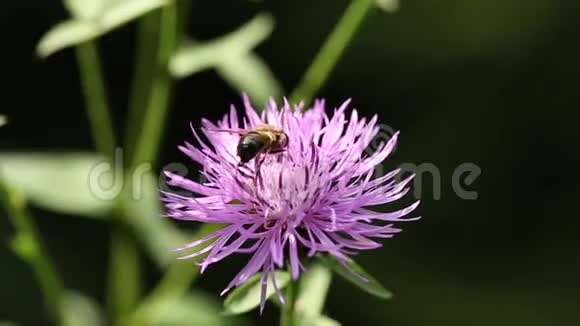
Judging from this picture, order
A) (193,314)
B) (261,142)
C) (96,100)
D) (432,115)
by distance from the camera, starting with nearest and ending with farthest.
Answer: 1. (261,142)
2. (96,100)
3. (193,314)
4. (432,115)

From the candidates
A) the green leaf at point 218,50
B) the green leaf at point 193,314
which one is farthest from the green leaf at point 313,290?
the green leaf at point 193,314

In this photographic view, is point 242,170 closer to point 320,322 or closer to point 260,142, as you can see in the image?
point 260,142

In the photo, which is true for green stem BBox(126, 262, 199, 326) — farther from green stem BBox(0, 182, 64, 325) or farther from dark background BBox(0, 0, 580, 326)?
dark background BBox(0, 0, 580, 326)

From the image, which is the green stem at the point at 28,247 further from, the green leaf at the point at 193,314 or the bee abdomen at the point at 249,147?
the bee abdomen at the point at 249,147

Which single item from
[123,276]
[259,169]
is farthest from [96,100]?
[259,169]

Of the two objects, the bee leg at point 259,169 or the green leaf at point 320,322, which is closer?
the green leaf at point 320,322

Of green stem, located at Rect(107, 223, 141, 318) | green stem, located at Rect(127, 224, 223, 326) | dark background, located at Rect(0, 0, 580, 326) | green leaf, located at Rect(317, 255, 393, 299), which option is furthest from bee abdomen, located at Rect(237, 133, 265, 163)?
dark background, located at Rect(0, 0, 580, 326)

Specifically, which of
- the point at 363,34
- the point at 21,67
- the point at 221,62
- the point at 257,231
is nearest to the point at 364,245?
the point at 257,231
